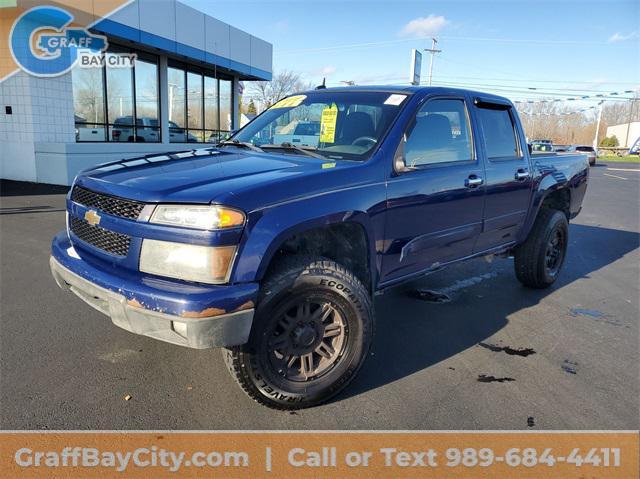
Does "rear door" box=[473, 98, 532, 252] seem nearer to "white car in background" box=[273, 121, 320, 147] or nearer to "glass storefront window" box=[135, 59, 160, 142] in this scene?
"white car in background" box=[273, 121, 320, 147]

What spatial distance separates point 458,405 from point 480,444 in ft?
1.18

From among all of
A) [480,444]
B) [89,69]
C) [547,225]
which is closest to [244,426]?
[480,444]

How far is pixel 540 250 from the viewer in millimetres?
5066

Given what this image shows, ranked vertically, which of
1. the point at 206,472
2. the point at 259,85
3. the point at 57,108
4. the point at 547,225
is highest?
the point at 259,85

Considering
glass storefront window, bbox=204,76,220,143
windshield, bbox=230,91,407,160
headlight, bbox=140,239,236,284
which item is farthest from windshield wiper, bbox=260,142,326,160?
glass storefront window, bbox=204,76,220,143

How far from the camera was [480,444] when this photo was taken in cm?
258

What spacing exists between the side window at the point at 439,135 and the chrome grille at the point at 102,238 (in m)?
1.91

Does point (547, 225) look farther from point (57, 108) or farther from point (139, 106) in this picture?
point (139, 106)

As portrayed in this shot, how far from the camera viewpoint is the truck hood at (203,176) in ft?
8.14

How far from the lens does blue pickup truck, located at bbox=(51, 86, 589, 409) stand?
2.40 m

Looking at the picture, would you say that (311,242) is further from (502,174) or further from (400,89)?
(502,174)

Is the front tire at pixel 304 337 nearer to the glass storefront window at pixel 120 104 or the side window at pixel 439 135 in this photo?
the side window at pixel 439 135

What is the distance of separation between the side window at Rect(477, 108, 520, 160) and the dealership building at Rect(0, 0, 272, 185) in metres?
10.5

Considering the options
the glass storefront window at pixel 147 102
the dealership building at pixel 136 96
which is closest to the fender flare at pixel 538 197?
the dealership building at pixel 136 96
